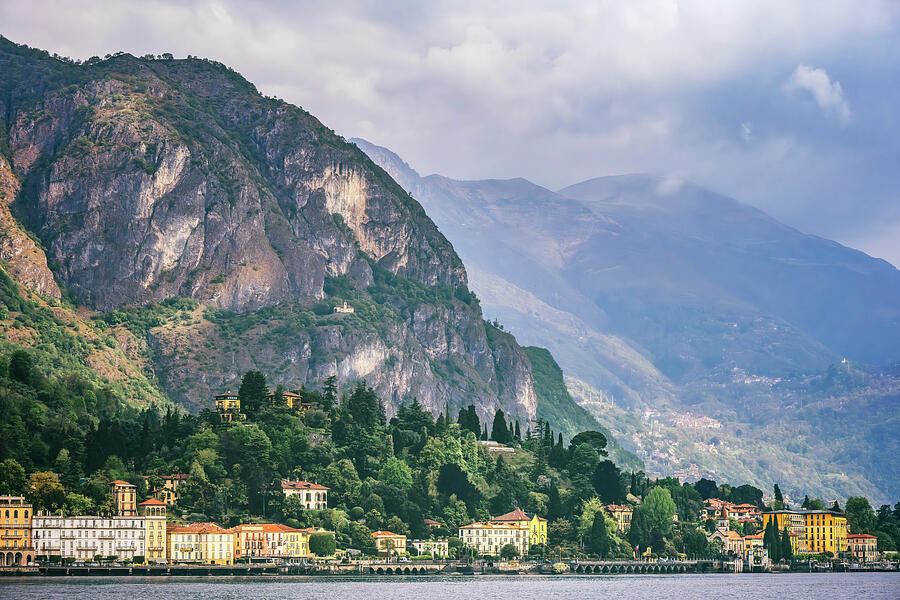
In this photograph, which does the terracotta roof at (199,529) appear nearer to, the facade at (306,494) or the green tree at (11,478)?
the facade at (306,494)

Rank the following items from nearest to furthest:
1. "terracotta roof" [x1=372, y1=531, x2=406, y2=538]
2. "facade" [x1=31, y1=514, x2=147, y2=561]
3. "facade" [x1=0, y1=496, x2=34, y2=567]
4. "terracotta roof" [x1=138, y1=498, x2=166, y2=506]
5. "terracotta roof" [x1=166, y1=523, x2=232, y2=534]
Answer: "facade" [x1=0, y1=496, x2=34, y2=567] < "facade" [x1=31, y1=514, x2=147, y2=561] < "terracotta roof" [x1=166, y1=523, x2=232, y2=534] < "terracotta roof" [x1=138, y1=498, x2=166, y2=506] < "terracotta roof" [x1=372, y1=531, x2=406, y2=538]

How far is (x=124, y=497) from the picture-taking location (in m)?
184

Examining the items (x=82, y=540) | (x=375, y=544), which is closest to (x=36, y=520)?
(x=82, y=540)

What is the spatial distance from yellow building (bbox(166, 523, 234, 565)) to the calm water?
7199 millimetres

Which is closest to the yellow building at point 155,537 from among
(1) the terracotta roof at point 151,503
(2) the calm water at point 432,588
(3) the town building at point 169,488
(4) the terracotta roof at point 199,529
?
(1) the terracotta roof at point 151,503

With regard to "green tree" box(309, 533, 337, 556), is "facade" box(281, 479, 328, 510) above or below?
above

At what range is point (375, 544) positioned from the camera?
194000mm

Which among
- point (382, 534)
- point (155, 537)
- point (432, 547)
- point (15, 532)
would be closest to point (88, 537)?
point (15, 532)

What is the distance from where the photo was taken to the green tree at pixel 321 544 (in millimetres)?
188500

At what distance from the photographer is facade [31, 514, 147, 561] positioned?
570 feet

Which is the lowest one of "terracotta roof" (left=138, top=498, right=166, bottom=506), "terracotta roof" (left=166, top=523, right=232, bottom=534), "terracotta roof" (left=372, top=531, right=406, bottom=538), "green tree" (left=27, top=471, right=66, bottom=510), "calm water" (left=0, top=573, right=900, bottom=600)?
"calm water" (left=0, top=573, right=900, bottom=600)

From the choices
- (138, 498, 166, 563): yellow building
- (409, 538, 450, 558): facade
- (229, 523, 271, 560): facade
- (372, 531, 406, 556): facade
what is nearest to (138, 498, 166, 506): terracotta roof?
(138, 498, 166, 563): yellow building

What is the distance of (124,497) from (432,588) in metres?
41.2

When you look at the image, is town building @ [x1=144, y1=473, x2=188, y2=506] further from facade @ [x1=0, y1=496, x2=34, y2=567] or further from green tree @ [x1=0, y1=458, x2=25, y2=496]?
Answer: facade @ [x1=0, y1=496, x2=34, y2=567]
